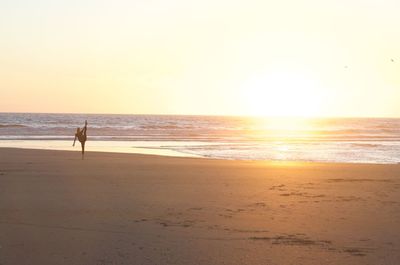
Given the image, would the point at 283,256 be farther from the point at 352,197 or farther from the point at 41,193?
the point at 41,193

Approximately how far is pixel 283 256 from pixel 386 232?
213cm

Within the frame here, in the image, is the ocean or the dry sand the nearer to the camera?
the dry sand

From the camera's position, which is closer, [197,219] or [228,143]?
[197,219]

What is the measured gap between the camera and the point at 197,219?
827 centimetres

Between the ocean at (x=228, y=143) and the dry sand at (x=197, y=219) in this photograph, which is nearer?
the dry sand at (x=197, y=219)

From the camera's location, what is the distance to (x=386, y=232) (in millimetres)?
7496

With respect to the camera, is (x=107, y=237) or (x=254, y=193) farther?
(x=254, y=193)

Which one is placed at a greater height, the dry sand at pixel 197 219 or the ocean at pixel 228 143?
the dry sand at pixel 197 219

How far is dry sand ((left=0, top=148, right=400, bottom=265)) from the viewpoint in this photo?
20.6ft

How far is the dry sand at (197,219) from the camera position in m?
6.27

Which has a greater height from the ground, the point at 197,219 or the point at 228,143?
the point at 197,219

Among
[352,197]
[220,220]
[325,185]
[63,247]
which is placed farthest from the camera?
[325,185]

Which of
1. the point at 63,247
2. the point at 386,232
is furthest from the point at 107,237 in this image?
the point at 386,232

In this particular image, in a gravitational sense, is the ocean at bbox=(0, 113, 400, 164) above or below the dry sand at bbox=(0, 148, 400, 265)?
below
